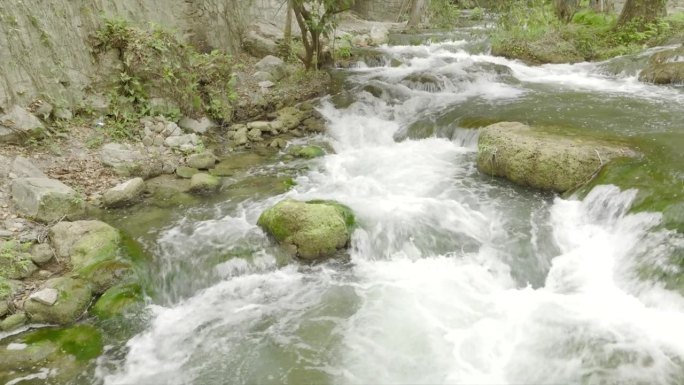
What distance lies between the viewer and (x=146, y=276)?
6070 millimetres

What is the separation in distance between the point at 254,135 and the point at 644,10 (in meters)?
14.4

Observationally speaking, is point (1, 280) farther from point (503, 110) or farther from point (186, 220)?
point (503, 110)

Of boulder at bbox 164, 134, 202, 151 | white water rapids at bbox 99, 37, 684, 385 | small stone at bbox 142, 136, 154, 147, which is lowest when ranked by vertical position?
white water rapids at bbox 99, 37, 684, 385

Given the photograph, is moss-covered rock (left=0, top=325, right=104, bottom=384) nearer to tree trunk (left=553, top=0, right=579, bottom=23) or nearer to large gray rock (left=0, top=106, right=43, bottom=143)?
large gray rock (left=0, top=106, right=43, bottom=143)

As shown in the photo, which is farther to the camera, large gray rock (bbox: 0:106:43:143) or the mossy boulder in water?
large gray rock (bbox: 0:106:43:143)

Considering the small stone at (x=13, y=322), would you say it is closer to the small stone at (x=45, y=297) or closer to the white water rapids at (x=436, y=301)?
the small stone at (x=45, y=297)

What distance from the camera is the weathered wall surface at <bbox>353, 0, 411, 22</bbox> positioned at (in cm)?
2933

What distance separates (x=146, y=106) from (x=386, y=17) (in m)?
23.2

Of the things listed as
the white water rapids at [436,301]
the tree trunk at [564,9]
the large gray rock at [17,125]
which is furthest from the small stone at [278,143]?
the tree trunk at [564,9]

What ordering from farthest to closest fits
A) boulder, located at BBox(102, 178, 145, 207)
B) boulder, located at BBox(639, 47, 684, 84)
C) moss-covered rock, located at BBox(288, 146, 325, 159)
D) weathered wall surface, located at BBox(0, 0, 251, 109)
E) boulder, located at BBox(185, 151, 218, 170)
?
boulder, located at BBox(639, 47, 684, 84) < moss-covered rock, located at BBox(288, 146, 325, 159) < boulder, located at BBox(185, 151, 218, 170) < weathered wall surface, located at BBox(0, 0, 251, 109) < boulder, located at BBox(102, 178, 145, 207)

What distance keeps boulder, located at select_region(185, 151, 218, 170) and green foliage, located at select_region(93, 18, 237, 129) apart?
1446 mm

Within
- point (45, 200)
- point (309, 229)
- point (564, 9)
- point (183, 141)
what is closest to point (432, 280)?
point (309, 229)

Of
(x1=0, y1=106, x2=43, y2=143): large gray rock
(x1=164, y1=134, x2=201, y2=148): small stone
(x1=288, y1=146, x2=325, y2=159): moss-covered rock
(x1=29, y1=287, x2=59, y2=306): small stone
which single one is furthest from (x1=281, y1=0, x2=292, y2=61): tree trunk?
(x1=29, y1=287, x2=59, y2=306): small stone

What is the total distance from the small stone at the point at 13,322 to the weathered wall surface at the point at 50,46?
14.8 ft
